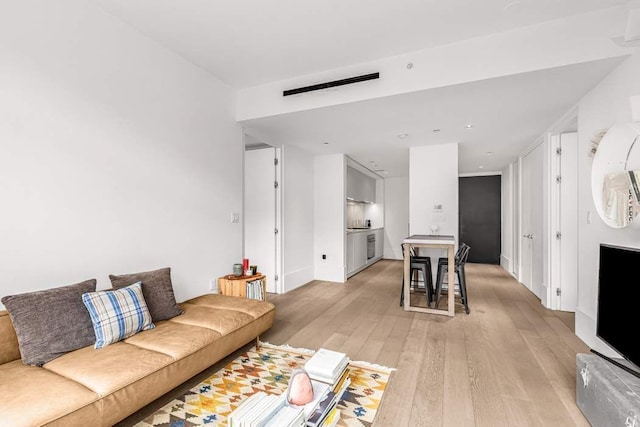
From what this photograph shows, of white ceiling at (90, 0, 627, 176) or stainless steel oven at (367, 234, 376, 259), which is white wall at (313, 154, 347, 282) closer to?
white ceiling at (90, 0, 627, 176)

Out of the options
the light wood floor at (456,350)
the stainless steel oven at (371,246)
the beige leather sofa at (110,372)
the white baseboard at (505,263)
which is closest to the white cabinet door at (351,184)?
the stainless steel oven at (371,246)

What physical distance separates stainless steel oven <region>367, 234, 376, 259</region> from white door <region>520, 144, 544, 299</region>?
3172 millimetres

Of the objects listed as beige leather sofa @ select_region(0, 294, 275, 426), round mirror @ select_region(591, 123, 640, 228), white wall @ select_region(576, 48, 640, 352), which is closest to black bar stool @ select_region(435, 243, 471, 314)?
white wall @ select_region(576, 48, 640, 352)

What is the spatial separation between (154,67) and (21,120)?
4.01 feet

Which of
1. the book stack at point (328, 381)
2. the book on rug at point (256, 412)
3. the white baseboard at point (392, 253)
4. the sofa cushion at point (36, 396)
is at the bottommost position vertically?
the white baseboard at point (392, 253)

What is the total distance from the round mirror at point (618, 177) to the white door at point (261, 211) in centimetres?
384

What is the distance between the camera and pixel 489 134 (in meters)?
4.33

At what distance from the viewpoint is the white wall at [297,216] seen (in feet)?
16.0

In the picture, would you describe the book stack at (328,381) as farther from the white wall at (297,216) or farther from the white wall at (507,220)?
the white wall at (507,220)

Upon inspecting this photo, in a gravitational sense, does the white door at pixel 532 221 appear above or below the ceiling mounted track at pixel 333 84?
below

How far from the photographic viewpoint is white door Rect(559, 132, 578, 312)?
3.73 m

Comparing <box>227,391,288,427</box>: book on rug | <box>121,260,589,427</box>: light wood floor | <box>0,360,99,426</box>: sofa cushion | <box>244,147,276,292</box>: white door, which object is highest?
<box>244,147,276,292</box>: white door

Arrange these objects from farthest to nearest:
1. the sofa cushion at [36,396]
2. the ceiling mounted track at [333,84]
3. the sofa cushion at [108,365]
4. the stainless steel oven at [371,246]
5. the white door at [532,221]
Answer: the stainless steel oven at [371,246] < the white door at [532,221] < the ceiling mounted track at [333,84] < the sofa cushion at [108,365] < the sofa cushion at [36,396]

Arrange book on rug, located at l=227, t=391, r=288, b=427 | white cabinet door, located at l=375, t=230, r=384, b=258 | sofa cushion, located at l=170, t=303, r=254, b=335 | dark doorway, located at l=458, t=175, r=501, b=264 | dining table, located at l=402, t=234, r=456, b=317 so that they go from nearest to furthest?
book on rug, located at l=227, t=391, r=288, b=427
sofa cushion, located at l=170, t=303, r=254, b=335
dining table, located at l=402, t=234, r=456, b=317
dark doorway, located at l=458, t=175, r=501, b=264
white cabinet door, located at l=375, t=230, r=384, b=258
